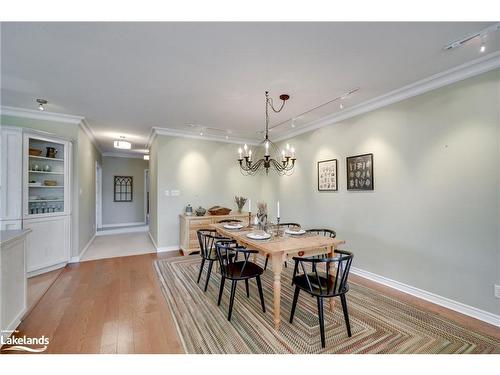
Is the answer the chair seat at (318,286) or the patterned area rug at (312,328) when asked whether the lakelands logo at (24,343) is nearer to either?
the patterned area rug at (312,328)

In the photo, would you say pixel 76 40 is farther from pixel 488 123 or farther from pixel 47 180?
pixel 488 123

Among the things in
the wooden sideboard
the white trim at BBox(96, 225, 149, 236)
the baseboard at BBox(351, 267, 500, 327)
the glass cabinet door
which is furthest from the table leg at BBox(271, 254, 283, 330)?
the white trim at BBox(96, 225, 149, 236)

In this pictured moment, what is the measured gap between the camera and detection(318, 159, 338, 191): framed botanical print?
3.72m

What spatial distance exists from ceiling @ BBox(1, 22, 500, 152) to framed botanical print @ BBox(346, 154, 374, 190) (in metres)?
0.82

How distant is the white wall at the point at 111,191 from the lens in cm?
743

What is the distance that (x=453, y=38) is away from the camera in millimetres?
1831

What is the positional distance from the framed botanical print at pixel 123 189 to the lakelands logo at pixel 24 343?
20.8 ft

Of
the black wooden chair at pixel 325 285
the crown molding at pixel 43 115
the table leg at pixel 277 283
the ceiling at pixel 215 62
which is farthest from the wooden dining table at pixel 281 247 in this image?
the crown molding at pixel 43 115

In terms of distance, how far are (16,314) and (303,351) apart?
2.50 metres

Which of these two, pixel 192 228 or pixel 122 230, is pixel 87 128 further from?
pixel 122 230

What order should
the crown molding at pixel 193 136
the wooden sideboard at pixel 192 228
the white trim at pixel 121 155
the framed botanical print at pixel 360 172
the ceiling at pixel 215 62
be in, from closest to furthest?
1. the ceiling at pixel 215 62
2. the framed botanical print at pixel 360 172
3. the wooden sideboard at pixel 192 228
4. the crown molding at pixel 193 136
5. the white trim at pixel 121 155

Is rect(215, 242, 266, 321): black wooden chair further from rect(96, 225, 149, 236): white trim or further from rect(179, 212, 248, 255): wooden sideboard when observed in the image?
rect(96, 225, 149, 236): white trim
